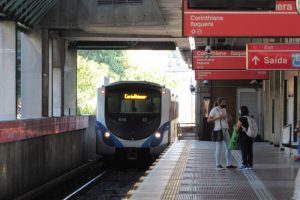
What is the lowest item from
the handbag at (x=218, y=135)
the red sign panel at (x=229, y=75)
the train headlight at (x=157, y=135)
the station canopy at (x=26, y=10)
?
the train headlight at (x=157, y=135)

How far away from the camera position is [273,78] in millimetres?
25344

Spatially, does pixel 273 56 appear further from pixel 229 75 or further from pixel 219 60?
pixel 229 75

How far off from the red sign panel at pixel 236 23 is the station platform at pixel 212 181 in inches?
109

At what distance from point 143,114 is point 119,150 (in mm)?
1461

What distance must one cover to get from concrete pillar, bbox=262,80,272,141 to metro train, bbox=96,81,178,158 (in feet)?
19.7

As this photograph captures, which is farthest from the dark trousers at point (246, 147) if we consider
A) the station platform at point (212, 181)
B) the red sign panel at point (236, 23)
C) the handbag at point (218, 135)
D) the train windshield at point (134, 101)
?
the train windshield at point (134, 101)

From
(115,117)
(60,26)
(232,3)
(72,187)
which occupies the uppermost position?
(60,26)

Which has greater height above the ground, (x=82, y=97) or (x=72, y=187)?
(x=82, y=97)

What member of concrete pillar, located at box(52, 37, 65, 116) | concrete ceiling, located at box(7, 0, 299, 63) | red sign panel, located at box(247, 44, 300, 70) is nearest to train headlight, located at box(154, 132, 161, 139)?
concrete ceiling, located at box(7, 0, 299, 63)

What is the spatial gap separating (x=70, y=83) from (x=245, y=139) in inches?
649

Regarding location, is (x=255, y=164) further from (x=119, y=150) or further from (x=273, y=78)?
(x=273, y=78)

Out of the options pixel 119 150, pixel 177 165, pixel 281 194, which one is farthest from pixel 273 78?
pixel 281 194

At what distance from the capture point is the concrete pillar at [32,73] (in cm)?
2339

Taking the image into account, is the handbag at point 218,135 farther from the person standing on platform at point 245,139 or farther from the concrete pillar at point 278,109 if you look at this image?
the concrete pillar at point 278,109
